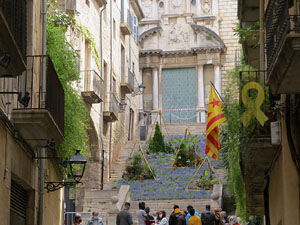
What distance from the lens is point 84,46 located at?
32.0 m

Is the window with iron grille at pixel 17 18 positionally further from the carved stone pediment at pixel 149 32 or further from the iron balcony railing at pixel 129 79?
the carved stone pediment at pixel 149 32

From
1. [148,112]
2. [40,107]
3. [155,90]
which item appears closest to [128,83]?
[148,112]

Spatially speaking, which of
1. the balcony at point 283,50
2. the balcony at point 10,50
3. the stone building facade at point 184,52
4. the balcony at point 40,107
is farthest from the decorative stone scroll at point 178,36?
the balcony at point 10,50

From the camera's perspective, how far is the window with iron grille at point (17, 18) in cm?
1010

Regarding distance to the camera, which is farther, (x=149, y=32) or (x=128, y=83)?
(x=149, y=32)

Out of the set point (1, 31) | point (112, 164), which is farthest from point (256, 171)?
point (112, 164)

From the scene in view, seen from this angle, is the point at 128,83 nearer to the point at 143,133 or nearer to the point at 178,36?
the point at 143,133

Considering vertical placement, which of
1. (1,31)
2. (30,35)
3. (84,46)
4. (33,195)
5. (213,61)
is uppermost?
(213,61)

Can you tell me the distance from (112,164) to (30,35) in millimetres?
23235

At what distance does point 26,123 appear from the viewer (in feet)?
42.3

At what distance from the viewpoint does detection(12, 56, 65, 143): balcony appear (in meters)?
12.9

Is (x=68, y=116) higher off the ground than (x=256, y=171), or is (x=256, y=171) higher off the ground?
(x=68, y=116)

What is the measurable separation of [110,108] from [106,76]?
174 centimetres

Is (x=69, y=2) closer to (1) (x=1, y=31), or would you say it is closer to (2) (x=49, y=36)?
(2) (x=49, y=36)
